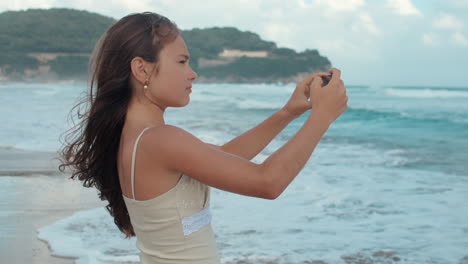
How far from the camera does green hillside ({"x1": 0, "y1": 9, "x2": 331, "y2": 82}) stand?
240ft

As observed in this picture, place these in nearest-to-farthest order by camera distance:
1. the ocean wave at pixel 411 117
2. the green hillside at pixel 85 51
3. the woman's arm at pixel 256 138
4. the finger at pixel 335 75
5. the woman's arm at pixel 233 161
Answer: the woman's arm at pixel 233 161 < the finger at pixel 335 75 < the woman's arm at pixel 256 138 < the ocean wave at pixel 411 117 < the green hillside at pixel 85 51

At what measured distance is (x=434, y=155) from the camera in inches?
439

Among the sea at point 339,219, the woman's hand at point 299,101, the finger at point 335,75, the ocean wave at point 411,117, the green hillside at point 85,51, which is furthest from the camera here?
the green hillside at point 85,51

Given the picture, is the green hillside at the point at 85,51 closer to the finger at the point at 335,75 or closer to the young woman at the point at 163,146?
the young woman at the point at 163,146

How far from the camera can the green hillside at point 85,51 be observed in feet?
240

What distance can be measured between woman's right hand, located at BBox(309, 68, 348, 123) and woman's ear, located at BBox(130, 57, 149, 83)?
42 cm

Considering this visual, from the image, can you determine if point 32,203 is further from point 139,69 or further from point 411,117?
point 411,117

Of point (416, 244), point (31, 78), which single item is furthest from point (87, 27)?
point (416, 244)

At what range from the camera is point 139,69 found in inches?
58.8

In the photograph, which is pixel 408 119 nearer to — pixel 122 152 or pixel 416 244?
pixel 416 244

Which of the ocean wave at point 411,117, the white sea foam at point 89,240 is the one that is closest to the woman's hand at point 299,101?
the white sea foam at point 89,240

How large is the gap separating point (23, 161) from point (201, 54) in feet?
238

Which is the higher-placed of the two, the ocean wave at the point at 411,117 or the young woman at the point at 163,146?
the young woman at the point at 163,146

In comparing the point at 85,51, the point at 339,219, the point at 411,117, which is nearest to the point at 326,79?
the point at 339,219
